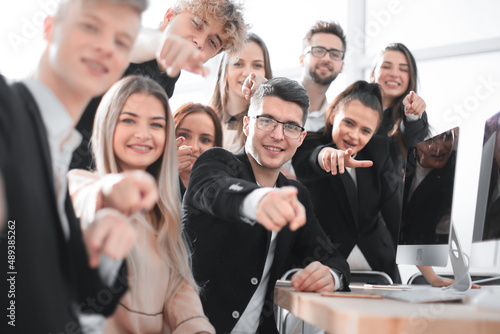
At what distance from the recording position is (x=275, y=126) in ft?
6.38

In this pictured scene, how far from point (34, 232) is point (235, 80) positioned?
6.55 feet

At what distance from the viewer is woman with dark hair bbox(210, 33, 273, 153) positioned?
2.72 metres

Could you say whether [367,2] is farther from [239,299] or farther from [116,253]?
[116,253]

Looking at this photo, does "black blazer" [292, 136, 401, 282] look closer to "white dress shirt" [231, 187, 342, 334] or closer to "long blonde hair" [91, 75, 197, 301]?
"white dress shirt" [231, 187, 342, 334]

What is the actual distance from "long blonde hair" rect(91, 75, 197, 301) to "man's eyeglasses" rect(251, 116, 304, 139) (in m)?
0.53

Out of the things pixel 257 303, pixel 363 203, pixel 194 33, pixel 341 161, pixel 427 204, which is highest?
pixel 194 33

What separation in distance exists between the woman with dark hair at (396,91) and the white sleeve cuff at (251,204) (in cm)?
146

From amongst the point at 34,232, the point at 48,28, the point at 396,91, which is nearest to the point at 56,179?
the point at 34,232

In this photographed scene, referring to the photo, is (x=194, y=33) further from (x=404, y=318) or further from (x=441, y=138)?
(x=404, y=318)

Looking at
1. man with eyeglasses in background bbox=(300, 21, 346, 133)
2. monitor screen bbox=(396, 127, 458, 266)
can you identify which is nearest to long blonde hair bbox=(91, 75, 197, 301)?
monitor screen bbox=(396, 127, 458, 266)

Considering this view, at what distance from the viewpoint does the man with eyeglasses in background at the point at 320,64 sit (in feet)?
9.54

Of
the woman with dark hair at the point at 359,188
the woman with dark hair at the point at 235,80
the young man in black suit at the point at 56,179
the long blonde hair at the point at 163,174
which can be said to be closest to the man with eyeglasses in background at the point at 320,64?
the woman with dark hair at the point at 235,80

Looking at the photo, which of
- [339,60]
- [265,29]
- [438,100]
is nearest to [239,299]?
[339,60]

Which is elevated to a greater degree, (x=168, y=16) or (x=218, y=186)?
(x=168, y=16)
